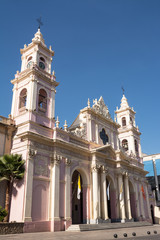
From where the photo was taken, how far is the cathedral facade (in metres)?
20.4

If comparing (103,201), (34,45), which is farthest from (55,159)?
(34,45)

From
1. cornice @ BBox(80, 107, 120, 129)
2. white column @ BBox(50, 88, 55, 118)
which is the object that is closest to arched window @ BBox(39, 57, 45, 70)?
white column @ BBox(50, 88, 55, 118)

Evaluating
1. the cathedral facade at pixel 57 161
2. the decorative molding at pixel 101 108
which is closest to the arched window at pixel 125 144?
the cathedral facade at pixel 57 161

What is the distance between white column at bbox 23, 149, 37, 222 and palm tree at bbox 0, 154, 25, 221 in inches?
22.8

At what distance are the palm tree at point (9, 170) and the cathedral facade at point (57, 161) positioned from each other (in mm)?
513

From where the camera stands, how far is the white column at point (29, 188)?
1870cm

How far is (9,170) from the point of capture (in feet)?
62.3

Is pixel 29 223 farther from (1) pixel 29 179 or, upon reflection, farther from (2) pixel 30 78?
(2) pixel 30 78

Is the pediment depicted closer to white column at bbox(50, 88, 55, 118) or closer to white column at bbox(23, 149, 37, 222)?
white column at bbox(50, 88, 55, 118)

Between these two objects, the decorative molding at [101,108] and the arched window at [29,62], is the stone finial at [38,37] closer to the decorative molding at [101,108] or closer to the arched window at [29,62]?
the arched window at [29,62]

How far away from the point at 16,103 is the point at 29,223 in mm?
12601

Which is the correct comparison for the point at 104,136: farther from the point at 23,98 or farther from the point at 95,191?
the point at 23,98

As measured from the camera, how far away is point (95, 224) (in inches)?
902

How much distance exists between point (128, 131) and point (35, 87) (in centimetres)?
2220
